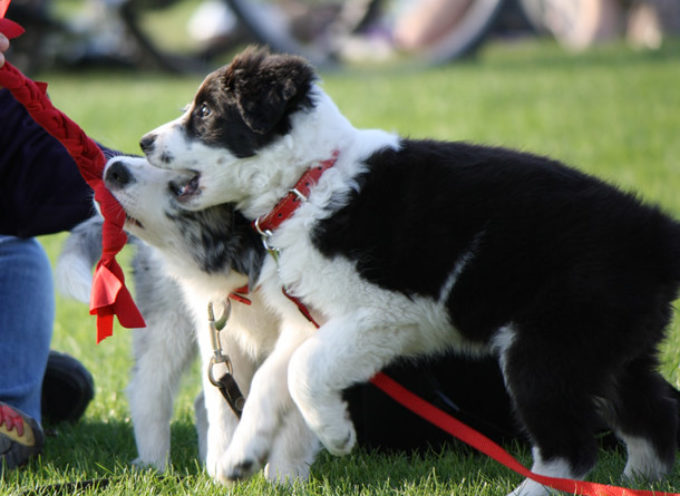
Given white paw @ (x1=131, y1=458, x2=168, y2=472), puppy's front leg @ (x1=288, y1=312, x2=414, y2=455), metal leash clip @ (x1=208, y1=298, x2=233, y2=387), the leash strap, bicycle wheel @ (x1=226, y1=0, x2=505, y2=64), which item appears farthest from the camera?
bicycle wheel @ (x1=226, y1=0, x2=505, y2=64)

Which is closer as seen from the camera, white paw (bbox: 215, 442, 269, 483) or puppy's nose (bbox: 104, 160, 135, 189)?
white paw (bbox: 215, 442, 269, 483)

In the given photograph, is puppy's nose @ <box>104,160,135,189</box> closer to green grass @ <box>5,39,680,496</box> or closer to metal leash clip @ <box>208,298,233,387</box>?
metal leash clip @ <box>208,298,233,387</box>

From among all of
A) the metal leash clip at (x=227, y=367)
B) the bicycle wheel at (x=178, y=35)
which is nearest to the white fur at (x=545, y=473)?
the metal leash clip at (x=227, y=367)

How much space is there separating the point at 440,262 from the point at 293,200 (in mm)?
519

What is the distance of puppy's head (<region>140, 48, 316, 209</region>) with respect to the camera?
293cm

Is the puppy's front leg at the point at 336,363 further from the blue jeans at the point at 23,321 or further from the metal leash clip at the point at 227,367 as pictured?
the blue jeans at the point at 23,321

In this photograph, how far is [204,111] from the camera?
10.0 ft

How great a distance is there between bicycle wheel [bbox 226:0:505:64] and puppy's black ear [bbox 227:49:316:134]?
9602 millimetres

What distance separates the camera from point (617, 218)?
2828 millimetres

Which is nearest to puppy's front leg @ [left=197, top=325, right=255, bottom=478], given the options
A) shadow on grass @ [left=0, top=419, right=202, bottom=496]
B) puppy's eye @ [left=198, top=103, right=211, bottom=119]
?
shadow on grass @ [left=0, top=419, right=202, bottom=496]

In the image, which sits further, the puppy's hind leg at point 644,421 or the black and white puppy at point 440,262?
the puppy's hind leg at point 644,421

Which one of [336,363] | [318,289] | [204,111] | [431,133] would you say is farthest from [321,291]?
[431,133]

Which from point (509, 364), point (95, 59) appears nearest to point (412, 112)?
point (95, 59)

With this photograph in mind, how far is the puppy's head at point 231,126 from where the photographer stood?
293cm
